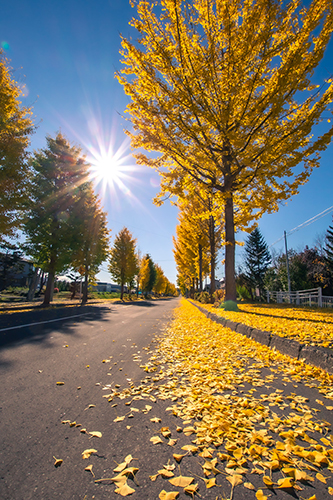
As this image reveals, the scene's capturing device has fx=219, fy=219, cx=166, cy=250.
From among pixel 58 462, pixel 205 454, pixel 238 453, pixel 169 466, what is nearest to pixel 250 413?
pixel 238 453

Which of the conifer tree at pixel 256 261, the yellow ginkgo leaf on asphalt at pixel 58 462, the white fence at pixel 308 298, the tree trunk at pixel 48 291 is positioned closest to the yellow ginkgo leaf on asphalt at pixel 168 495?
the yellow ginkgo leaf on asphalt at pixel 58 462

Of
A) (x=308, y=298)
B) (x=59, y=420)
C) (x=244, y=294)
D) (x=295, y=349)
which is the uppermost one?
(x=244, y=294)

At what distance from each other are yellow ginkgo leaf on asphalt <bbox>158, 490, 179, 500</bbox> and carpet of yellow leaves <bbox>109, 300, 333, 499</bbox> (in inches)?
7.4

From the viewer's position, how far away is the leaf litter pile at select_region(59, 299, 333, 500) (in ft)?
4.00

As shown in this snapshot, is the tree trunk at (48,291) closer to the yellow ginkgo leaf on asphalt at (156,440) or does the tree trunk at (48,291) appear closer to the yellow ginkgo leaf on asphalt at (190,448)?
the yellow ginkgo leaf on asphalt at (156,440)

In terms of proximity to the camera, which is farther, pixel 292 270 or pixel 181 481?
pixel 292 270

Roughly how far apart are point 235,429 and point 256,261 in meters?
40.8

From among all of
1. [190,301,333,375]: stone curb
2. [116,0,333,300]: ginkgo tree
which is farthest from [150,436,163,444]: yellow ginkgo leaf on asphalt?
[116,0,333,300]: ginkgo tree

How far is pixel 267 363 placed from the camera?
10.6 feet

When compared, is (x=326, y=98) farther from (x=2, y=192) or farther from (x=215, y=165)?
(x=2, y=192)

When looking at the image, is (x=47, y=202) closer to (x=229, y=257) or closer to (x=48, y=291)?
(x=48, y=291)

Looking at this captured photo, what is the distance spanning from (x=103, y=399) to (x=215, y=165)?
8575 mm

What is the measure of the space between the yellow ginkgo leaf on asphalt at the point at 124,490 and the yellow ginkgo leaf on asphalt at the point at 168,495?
6.1 inches

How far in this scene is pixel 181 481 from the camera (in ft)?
4.07
